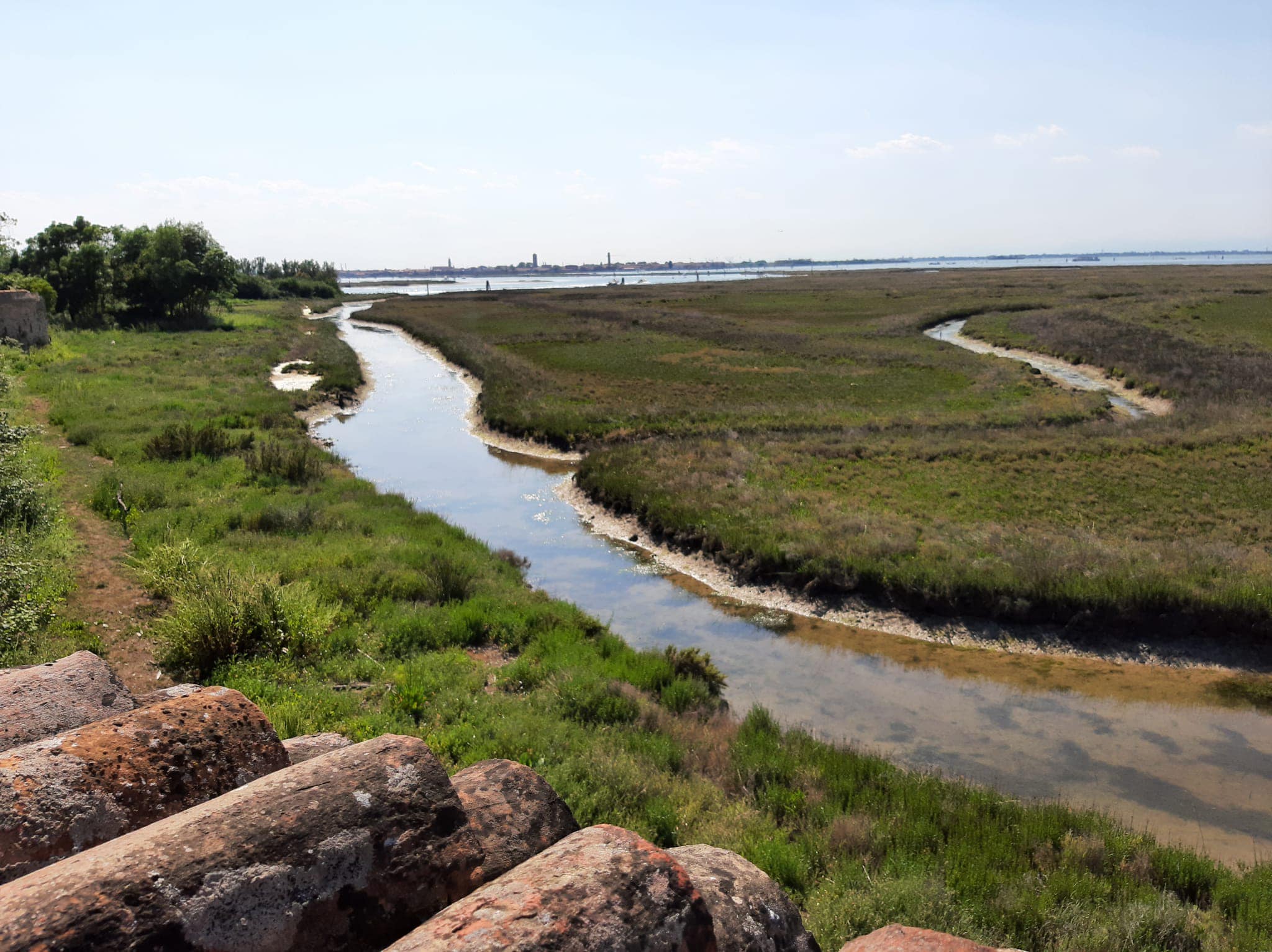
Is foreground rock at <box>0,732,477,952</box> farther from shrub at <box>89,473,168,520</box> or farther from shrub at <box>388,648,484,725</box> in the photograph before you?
shrub at <box>89,473,168,520</box>

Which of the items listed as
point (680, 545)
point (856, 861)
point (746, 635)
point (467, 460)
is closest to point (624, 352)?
point (467, 460)

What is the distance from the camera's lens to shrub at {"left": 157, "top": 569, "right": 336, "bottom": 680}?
994 centimetres

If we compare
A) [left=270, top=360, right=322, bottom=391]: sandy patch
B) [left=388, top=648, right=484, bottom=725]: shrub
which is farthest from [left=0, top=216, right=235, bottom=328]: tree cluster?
[left=388, top=648, right=484, bottom=725]: shrub

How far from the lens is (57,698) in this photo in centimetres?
564

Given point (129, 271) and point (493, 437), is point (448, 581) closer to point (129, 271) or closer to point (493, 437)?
point (493, 437)

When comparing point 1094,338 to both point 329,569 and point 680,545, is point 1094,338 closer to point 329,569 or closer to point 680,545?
point 680,545

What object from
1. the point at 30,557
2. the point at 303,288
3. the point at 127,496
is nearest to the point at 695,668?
the point at 30,557

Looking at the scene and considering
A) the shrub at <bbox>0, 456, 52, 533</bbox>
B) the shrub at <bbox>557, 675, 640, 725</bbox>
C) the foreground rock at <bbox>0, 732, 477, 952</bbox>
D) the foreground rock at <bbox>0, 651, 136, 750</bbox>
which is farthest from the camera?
the shrub at <bbox>0, 456, 52, 533</bbox>

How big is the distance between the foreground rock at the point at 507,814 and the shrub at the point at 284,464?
16807mm

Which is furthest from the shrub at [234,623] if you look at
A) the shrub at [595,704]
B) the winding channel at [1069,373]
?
the winding channel at [1069,373]

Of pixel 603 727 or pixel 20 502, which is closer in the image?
pixel 603 727

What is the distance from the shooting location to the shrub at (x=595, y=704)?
9.82 m

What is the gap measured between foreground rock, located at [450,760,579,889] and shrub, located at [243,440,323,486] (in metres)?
16.8

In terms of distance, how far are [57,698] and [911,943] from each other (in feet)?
19.4
